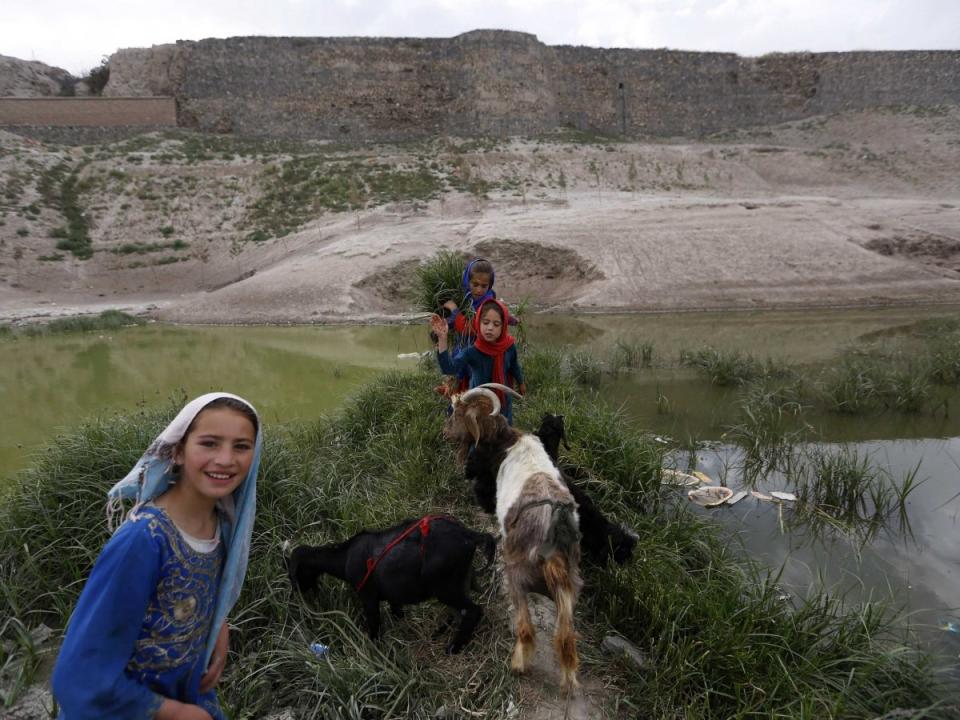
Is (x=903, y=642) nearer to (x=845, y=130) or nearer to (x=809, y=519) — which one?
(x=809, y=519)

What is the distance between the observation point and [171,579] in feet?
4.83

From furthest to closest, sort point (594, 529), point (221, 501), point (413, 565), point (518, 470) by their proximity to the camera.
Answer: point (594, 529)
point (518, 470)
point (413, 565)
point (221, 501)

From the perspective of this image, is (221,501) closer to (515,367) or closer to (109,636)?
(109,636)

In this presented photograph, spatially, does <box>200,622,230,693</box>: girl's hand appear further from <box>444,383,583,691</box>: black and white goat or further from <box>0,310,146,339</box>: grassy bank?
<box>0,310,146,339</box>: grassy bank

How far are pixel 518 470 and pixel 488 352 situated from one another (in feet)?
4.41

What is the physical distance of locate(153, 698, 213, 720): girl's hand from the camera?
4.68 feet

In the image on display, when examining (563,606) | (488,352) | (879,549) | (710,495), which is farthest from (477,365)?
(879,549)

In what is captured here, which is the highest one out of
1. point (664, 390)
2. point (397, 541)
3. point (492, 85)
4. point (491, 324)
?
point (492, 85)

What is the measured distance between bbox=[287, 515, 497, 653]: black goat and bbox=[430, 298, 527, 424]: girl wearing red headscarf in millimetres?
1413

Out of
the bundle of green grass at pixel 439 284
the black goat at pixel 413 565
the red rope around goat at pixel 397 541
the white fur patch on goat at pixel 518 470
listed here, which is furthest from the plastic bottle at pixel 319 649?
the bundle of green grass at pixel 439 284

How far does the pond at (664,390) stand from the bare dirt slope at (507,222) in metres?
2.37

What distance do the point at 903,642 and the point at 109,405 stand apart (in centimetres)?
955

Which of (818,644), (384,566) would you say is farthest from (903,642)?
(384,566)

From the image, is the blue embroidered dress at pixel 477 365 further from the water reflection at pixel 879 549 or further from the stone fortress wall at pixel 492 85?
the stone fortress wall at pixel 492 85
